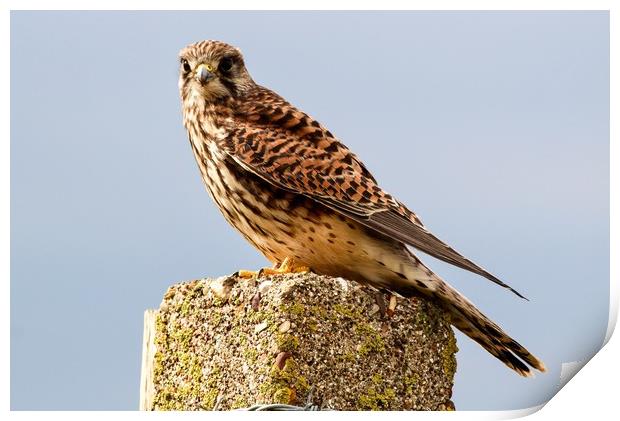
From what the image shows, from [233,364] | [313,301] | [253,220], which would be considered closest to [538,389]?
[313,301]

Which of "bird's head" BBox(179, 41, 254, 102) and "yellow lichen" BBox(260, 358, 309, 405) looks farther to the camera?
"bird's head" BBox(179, 41, 254, 102)

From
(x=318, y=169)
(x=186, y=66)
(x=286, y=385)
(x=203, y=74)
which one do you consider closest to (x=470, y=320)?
(x=318, y=169)

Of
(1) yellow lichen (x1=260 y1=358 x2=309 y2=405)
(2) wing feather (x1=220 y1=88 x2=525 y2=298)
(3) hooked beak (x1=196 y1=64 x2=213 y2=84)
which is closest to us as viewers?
(1) yellow lichen (x1=260 y1=358 x2=309 y2=405)

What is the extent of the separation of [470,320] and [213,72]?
1682mm

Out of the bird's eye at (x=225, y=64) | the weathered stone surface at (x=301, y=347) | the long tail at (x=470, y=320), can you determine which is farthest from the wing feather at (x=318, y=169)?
A: the weathered stone surface at (x=301, y=347)

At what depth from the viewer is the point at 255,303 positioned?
3.56 m

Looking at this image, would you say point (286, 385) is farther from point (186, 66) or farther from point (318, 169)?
point (186, 66)

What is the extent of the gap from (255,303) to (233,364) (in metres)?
0.23

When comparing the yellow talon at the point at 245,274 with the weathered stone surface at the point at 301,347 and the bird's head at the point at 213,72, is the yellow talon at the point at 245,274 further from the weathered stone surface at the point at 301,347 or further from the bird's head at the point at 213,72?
the bird's head at the point at 213,72

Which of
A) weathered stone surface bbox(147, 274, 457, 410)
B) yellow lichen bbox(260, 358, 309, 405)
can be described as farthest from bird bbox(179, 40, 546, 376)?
yellow lichen bbox(260, 358, 309, 405)

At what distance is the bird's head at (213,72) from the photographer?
4805 millimetres

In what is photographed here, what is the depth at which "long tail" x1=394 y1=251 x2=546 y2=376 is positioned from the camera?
4074 millimetres

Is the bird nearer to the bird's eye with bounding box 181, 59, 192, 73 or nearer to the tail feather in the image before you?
the tail feather

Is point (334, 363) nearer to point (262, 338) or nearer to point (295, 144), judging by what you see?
point (262, 338)
